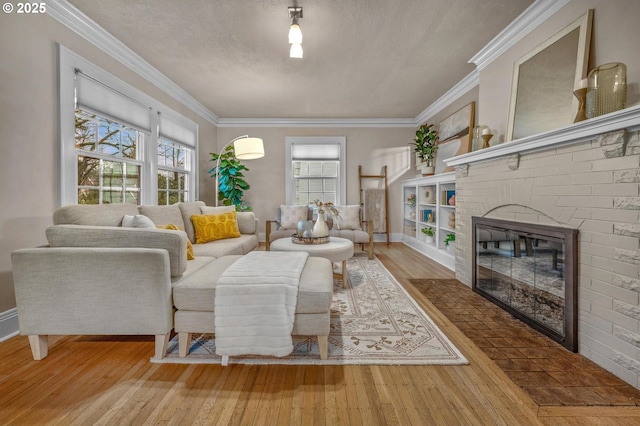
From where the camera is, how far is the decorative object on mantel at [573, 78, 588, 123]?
188 cm

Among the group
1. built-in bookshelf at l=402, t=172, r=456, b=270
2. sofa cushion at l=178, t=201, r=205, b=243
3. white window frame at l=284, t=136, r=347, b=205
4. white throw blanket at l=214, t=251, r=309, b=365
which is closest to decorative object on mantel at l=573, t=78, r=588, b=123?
built-in bookshelf at l=402, t=172, r=456, b=270

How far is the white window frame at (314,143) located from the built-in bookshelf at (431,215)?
1239mm

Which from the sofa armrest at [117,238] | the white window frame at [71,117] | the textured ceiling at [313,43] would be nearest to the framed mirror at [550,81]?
the textured ceiling at [313,43]

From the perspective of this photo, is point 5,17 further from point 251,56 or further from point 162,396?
point 162,396

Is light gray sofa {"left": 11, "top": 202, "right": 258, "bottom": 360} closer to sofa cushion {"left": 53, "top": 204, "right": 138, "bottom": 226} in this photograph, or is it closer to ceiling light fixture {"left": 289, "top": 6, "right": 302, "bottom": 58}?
sofa cushion {"left": 53, "top": 204, "right": 138, "bottom": 226}

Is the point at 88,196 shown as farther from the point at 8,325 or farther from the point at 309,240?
the point at 309,240

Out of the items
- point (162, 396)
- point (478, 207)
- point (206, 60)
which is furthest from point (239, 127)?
point (162, 396)

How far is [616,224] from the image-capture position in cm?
163

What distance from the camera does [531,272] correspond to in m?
2.33

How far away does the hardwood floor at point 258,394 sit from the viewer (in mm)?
1313

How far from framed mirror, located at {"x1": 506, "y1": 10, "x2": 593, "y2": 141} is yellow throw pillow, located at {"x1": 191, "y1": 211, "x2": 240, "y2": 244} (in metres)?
3.17

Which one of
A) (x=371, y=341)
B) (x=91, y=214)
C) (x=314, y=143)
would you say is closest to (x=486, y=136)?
(x=371, y=341)

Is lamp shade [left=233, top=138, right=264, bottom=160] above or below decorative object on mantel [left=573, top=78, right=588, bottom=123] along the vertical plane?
above

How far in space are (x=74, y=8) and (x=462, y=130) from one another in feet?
15.0
